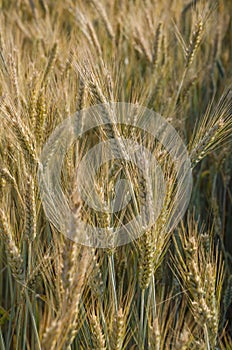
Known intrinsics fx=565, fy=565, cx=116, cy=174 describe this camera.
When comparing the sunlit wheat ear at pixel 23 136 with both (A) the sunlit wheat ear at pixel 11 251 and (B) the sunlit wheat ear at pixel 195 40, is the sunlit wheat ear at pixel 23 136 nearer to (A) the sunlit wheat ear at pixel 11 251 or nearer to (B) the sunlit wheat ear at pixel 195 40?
(A) the sunlit wheat ear at pixel 11 251

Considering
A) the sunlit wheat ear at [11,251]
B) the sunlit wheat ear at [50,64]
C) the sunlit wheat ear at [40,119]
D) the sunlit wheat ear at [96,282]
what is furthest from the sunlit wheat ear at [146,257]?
the sunlit wheat ear at [50,64]

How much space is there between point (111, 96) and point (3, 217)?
A: 0.49 meters

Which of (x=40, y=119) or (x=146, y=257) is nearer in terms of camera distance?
(x=146, y=257)

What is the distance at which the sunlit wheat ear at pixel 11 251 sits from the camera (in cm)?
142

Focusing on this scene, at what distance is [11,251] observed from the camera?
1419mm

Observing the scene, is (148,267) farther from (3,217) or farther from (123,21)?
(123,21)

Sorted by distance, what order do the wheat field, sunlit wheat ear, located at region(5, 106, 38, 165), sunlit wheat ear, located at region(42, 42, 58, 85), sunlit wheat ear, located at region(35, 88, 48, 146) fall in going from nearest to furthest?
1. the wheat field
2. sunlit wheat ear, located at region(5, 106, 38, 165)
3. sunlit wheat ear, located at region(35, 88, 48, 146)
4. sunlit wheat ear, located at region(42, 42, 58, 85)

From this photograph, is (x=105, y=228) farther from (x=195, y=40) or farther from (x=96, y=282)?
(x=195, y=40)

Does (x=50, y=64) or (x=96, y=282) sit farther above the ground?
(x=50, y=64)

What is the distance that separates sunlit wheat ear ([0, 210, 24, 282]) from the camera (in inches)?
56.0

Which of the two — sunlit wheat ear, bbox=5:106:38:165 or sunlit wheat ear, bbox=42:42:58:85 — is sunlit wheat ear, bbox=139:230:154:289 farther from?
sunlit wheat ear, bbox=42:42:58:85

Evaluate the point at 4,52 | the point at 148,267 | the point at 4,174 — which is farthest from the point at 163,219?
the point at 4,52

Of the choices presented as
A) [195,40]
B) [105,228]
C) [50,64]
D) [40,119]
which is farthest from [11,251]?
[195,40]

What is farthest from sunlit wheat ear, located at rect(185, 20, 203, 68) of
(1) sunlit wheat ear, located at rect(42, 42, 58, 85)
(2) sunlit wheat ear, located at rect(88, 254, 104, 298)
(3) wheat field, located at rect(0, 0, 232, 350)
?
(2) sunlit wheat ear, located at rect(88, 254, 104, 298)
